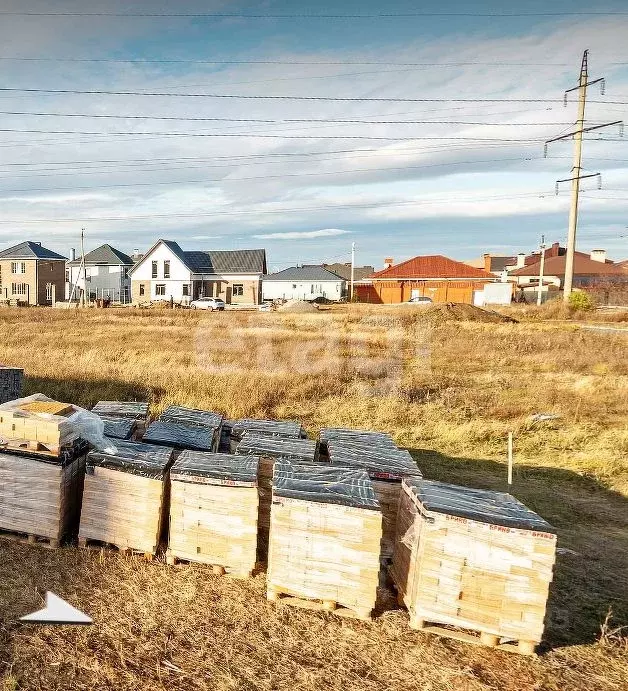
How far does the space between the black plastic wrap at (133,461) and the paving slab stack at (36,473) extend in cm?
32

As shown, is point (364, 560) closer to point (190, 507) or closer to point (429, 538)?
point (429, 538)

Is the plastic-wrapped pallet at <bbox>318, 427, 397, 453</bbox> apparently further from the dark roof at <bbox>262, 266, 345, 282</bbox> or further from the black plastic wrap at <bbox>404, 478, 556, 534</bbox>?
the dark roof at <bbox>262, 266, 345, 282</bbox>

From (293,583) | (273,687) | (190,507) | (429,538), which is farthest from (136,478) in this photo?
(429,538)

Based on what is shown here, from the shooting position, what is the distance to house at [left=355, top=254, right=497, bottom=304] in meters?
51.2

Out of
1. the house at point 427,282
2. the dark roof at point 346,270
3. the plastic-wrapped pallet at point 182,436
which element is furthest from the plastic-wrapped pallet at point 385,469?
the dark roof at point 346,270

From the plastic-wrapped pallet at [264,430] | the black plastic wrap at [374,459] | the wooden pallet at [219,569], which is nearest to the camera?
the wooden pallet at [219,569]

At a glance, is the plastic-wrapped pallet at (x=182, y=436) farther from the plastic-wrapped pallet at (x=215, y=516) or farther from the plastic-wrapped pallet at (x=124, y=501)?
the plastic-wrapped pallet at (x=215, y=516)

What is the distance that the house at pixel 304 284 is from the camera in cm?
5784

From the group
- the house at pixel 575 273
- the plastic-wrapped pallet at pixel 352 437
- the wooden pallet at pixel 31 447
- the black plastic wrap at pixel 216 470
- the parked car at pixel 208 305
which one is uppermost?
the house at pixel 575 273

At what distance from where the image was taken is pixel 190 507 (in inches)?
177

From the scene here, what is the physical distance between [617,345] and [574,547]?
53.9 ft

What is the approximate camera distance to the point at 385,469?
4957 millimetres

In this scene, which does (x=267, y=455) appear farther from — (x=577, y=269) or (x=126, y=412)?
(x=577, y=269)

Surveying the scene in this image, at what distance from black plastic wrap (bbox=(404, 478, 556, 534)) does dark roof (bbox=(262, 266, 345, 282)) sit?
54.2 m
